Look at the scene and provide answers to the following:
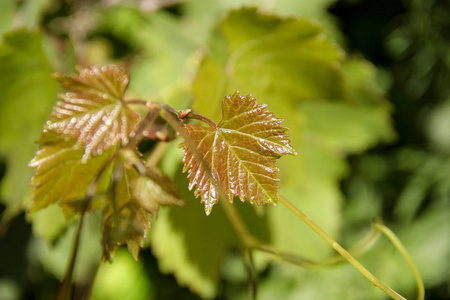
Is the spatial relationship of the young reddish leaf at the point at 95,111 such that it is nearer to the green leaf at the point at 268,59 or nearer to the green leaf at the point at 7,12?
the green leaf at the point at 268,59

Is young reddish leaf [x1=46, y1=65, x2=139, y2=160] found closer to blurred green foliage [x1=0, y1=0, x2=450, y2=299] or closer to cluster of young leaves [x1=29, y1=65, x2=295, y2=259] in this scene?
cluster of young leaves [x1=29, y1=65, x2=295, y2=259]

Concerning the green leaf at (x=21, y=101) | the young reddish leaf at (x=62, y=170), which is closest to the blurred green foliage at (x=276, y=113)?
the green leaf at (x=21, y=101)

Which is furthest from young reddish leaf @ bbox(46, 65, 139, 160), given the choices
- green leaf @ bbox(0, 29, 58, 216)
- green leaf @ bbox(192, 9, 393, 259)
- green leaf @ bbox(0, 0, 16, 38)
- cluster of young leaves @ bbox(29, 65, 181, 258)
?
green leaf @ bbox(0, 0, 16, 38)

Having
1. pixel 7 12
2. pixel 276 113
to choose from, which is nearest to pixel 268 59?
pixel 276 113

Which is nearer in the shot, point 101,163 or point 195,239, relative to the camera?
point 101,163

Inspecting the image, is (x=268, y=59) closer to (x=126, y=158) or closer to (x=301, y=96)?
(x=301, y=96)

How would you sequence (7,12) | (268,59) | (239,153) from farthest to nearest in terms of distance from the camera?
(7,12) < (268,59) < (239,153)
